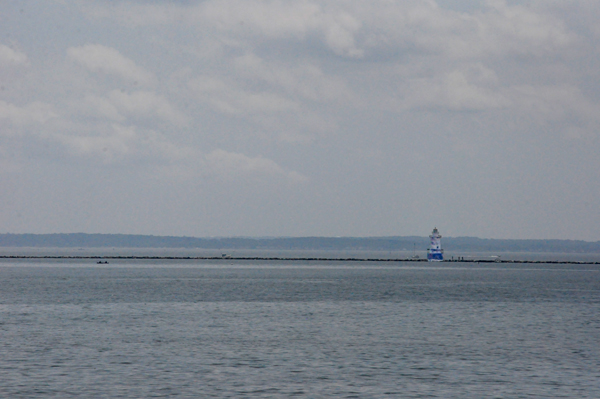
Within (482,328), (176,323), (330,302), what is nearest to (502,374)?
(482,328)

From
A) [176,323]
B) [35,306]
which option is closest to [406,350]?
[176,323]

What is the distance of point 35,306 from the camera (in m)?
81.8

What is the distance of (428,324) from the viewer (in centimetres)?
6531

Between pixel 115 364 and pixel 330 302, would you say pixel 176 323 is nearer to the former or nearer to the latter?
pixel 115 364

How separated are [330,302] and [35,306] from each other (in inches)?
1317

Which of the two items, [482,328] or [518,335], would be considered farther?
[482,328]

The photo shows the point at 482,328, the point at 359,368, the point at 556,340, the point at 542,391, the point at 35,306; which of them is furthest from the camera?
the point at 35,306

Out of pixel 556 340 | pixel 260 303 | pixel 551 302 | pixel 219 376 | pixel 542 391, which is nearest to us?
pixel 542 391

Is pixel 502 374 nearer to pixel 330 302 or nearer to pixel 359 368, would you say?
pixel 359 368

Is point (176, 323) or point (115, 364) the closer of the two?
point (115, 364)

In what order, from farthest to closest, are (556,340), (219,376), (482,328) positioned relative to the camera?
1. (482,328)
2. (556,340)
3. (219,376)

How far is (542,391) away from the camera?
114 ft

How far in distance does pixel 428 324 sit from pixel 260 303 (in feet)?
95.3

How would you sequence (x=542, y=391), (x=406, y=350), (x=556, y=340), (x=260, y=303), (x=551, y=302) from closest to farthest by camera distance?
(x=542, y=391) < (x=406, y=350) < (x=556, y=340) < (x=260, y=303) < (x=551, y=302)
